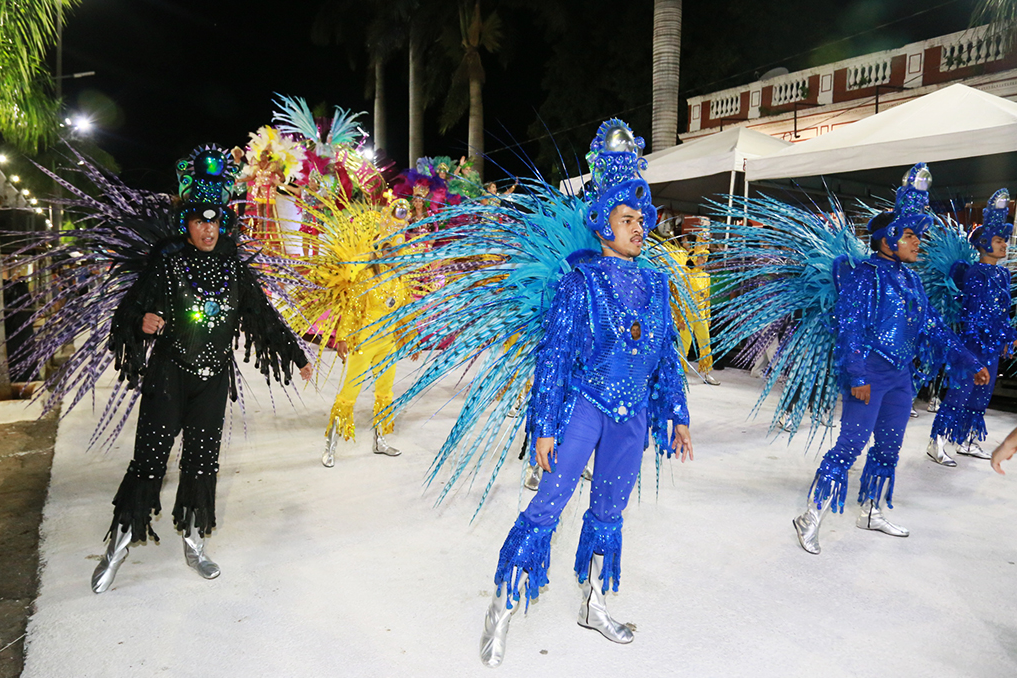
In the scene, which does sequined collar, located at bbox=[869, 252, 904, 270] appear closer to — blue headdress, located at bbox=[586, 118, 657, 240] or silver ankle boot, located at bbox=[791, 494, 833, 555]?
silver ankle boot, located at bbox=[791, 494, 833, 555]

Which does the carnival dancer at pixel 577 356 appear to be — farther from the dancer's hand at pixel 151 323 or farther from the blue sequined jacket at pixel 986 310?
the blue sequined jacket at pixel 986 310

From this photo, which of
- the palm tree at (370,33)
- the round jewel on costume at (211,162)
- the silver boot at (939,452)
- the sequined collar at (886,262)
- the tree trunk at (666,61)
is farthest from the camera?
the palm tree at (370,33)

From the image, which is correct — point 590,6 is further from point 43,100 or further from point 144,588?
point 144,588

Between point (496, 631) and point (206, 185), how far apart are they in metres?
2.09

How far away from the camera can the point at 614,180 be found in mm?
2482

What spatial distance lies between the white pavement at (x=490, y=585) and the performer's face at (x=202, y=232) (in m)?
1.40

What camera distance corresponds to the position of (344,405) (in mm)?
4738

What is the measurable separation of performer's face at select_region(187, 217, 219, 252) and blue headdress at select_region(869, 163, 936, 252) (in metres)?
3.15

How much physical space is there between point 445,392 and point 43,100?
5209mm

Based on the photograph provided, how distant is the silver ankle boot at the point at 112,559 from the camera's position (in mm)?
2857

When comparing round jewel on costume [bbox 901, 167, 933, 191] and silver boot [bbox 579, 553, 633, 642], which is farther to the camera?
round jewel on costume [bbox 901, 167, 933, 191]

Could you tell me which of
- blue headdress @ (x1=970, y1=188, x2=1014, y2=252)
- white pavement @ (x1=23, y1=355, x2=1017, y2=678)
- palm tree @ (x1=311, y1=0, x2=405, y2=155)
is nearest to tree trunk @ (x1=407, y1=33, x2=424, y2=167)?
palm tree @ (x1=311, y1=0, x2=405, y2=155)

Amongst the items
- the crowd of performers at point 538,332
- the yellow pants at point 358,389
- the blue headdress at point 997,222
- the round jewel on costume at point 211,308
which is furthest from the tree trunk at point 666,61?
the round jewel on costume at point 211,308

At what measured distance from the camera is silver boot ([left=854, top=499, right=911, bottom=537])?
367 cm
